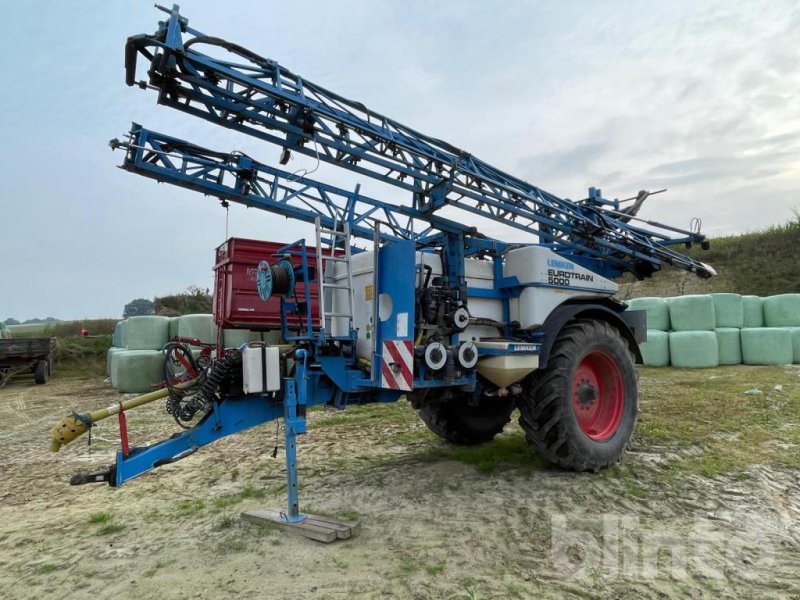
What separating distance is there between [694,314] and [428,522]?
37.3 feet

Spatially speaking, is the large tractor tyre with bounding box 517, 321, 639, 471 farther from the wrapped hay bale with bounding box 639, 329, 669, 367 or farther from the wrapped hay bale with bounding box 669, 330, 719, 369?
the wrapped hay bale with bounding box 639, 329, 669, 367

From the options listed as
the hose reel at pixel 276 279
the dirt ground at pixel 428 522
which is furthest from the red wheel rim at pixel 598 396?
the hose reel at pixel 276 279

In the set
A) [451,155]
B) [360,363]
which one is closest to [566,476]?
[360,363]

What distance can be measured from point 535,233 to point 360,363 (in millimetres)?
2970

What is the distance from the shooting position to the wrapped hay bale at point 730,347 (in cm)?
1264

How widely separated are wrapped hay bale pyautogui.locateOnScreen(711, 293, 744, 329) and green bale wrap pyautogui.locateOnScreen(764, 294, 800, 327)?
0.77 metres

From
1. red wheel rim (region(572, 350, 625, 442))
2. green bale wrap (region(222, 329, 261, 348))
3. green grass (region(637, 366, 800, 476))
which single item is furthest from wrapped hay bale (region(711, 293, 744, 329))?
green bale wrap (region(222, 329, 261, 348))

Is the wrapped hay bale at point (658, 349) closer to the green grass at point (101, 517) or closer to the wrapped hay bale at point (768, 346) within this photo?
the wrapped hay bale at point (768, 346)

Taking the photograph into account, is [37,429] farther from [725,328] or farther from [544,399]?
[725,328]

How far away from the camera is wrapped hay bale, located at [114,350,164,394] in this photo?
38.0 ft

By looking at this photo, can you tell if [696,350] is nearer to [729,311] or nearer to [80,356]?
[729,311]

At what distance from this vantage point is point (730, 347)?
1265cm

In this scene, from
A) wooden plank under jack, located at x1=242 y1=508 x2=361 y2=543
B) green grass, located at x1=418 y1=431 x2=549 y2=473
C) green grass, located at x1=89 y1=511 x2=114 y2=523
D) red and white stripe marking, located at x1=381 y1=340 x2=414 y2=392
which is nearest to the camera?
wooden plank under jack, located at x1=242 y1=508 x2=361 y2=543

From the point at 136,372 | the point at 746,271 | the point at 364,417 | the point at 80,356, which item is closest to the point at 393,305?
the point at 364,417
